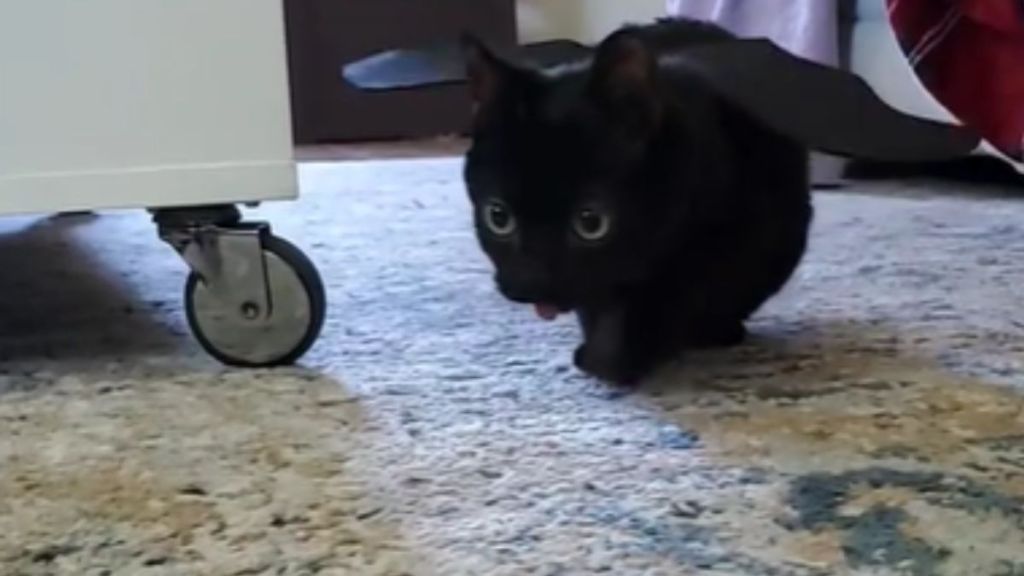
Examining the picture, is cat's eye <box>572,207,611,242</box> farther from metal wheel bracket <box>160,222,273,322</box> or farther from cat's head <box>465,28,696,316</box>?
metal wheel bracket <box>160,222,273,322</box>

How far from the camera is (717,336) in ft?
3.61

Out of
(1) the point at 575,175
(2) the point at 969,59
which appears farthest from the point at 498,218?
(2) the point at 969,59

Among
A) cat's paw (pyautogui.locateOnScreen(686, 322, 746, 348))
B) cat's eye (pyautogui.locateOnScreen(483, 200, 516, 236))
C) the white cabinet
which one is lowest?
A: cat's paw (pyautogui.locateOnScreen(686, 322, 746, 348))

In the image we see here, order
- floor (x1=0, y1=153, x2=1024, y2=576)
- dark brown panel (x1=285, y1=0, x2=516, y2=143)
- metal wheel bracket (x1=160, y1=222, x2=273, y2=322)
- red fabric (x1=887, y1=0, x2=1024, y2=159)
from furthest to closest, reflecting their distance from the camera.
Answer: dark brown panel (x1=285, y1=0, x2=516, y2=143)
red fabric (x1=887, y1=0, x2=1024, y2=159)
metal wheel bracket (x1=160, y1=222, x2=273, y2=322)
floor (x1=0, y1=153, x2=1024, y2=576)

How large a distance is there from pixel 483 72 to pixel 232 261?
21 centimetres

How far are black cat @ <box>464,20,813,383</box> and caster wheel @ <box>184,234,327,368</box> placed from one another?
0.43 ft

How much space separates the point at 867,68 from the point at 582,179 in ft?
3.96

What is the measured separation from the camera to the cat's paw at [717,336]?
3.55 feet

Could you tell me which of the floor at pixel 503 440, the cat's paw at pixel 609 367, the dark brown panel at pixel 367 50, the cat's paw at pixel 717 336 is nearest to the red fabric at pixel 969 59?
the floor at pixel 503 440

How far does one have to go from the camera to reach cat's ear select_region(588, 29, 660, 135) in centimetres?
92

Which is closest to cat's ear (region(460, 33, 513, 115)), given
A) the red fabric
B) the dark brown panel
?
the red fabric

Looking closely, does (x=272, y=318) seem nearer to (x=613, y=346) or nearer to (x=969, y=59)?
(x=613, y=346)

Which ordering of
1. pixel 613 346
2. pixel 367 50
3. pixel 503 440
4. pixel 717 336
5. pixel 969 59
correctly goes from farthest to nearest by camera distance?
pixel 367 50
pixel 969 59
pixel 717 336
pixel 613 346
pixel 503 440

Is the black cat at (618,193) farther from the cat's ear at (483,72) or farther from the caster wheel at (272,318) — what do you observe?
the caster wheel at (272,318)
